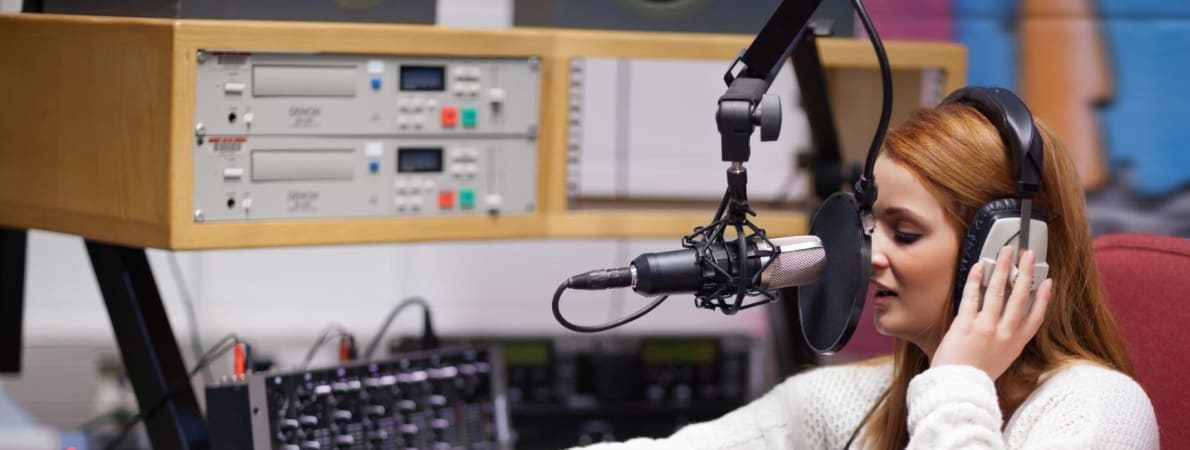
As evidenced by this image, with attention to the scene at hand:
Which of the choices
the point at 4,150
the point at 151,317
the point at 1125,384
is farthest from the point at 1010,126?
the point at 4,150

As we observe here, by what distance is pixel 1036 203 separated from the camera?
4.05 ft

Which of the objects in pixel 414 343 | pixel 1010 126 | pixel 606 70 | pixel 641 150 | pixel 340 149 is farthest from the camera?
pixel 641 150

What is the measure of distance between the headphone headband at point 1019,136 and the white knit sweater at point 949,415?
0.17m

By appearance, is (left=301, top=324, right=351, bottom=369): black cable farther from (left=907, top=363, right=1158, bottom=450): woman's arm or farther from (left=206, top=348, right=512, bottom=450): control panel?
(left=907, top=363, right=1158, bottom=450): woman's arm

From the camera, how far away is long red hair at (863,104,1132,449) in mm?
1221

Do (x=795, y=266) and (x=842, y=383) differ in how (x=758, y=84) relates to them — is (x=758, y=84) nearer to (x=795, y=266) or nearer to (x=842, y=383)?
(x=795, y=266)

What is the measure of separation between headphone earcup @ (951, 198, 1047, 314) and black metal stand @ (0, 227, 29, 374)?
121cm

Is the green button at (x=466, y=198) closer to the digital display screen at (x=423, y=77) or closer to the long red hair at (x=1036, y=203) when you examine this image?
the digital display screen at (x=423, y=77)

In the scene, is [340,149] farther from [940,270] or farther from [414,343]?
[940,270]

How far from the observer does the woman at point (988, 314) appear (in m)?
1.16

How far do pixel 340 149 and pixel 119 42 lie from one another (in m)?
0.27

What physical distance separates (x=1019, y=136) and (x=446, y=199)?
0.73 metres

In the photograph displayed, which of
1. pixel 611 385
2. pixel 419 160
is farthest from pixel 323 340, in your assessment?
pixel 611 385

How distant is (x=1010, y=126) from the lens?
117 cm
